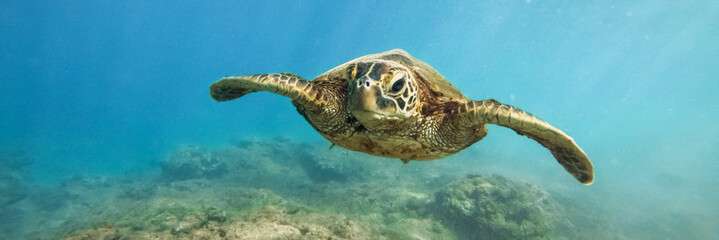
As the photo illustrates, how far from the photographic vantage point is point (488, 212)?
7105 mm

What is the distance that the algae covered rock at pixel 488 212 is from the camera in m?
6.92

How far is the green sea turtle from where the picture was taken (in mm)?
2295

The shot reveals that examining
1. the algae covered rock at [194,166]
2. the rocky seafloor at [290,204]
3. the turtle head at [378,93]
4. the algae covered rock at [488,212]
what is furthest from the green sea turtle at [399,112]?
the algae covered rock at [194,166]

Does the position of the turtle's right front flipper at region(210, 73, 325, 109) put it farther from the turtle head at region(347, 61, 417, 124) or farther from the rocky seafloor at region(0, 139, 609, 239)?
the rocky seafloor at region(0, 139, 609, 239)

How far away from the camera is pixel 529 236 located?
22.6 feet

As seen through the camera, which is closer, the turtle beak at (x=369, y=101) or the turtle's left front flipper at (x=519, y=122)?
the turtle beak at (x=369, y=101)

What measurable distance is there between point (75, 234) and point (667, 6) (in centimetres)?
4922

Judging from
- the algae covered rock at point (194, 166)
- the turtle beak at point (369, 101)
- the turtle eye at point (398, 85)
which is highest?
the algae covered rock at point (194, 166)

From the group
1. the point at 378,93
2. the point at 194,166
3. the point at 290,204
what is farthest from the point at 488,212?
the point at 194,166

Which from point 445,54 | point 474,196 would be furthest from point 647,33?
point 445,54

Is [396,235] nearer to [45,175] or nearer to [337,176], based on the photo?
[337,176]

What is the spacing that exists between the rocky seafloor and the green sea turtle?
2945mm

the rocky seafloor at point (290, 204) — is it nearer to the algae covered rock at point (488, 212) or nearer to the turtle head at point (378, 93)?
the algae covered rock at point (488, 212)

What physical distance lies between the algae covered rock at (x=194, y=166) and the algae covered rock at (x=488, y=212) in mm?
10956
